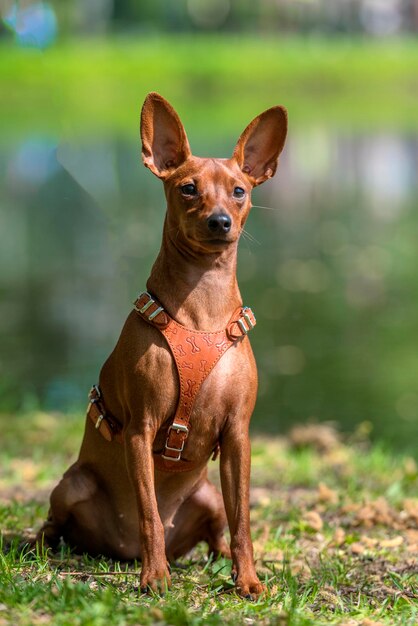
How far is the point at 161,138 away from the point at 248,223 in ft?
37.5

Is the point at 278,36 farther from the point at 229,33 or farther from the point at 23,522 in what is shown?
the point at 23,522

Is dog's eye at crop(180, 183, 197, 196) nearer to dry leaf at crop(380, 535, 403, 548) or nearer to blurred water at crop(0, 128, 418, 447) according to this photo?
blurred water at crop(0, 128, 418, 447)

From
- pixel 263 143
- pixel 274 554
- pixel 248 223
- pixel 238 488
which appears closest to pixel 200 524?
pixel 274 554

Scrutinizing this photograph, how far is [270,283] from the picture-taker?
12570 millimetres

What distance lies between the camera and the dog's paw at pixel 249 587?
412 cm

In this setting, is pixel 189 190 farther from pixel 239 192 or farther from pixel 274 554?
pixel 274 554

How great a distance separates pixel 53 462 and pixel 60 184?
15.0m

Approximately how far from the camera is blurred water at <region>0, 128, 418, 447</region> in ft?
30.5

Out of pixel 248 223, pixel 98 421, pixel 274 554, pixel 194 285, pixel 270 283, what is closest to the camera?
pixel 194 285

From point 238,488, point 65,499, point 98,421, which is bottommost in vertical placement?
point 65,499

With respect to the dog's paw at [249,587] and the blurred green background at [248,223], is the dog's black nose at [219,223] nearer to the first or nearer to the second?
the dog's paw at [249,587]

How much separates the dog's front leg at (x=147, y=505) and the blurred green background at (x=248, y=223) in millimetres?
3824

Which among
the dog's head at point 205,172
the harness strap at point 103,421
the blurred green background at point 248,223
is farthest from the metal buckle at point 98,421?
the blurred green background at point 248,223

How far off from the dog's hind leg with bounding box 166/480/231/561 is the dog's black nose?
1179 millimetres
